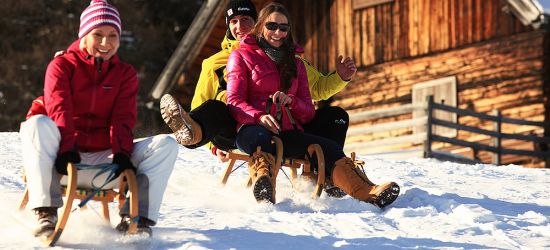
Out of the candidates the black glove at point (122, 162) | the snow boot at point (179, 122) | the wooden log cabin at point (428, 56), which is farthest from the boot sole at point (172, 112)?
the wooden log cabin at point (428, 56)

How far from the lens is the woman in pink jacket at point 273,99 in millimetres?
6426

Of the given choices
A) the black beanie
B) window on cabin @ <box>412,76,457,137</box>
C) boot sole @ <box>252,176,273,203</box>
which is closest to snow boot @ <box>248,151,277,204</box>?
boot sole @ <box>252,176,273,203</box>

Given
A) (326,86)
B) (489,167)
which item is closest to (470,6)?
(489,167)

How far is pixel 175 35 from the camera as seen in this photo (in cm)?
2922

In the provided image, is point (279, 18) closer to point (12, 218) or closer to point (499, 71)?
point (12, 218)

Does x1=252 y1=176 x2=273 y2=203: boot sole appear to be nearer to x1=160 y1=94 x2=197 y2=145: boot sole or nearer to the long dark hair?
x1=160 y1=94 x2=197 y2=145: boot sole

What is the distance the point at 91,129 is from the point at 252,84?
5.02ft

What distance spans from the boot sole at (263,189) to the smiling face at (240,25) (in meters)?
1.70

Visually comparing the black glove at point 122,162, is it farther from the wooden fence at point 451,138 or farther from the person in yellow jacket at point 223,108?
the wooden fence at point 451,138

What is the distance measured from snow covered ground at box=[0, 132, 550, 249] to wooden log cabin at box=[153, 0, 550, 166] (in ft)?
23.2

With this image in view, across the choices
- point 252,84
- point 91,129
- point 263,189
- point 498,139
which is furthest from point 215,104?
point 498,139

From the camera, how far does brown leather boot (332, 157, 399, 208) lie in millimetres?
6211

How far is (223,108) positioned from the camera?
677cm

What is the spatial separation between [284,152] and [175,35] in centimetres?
2288
